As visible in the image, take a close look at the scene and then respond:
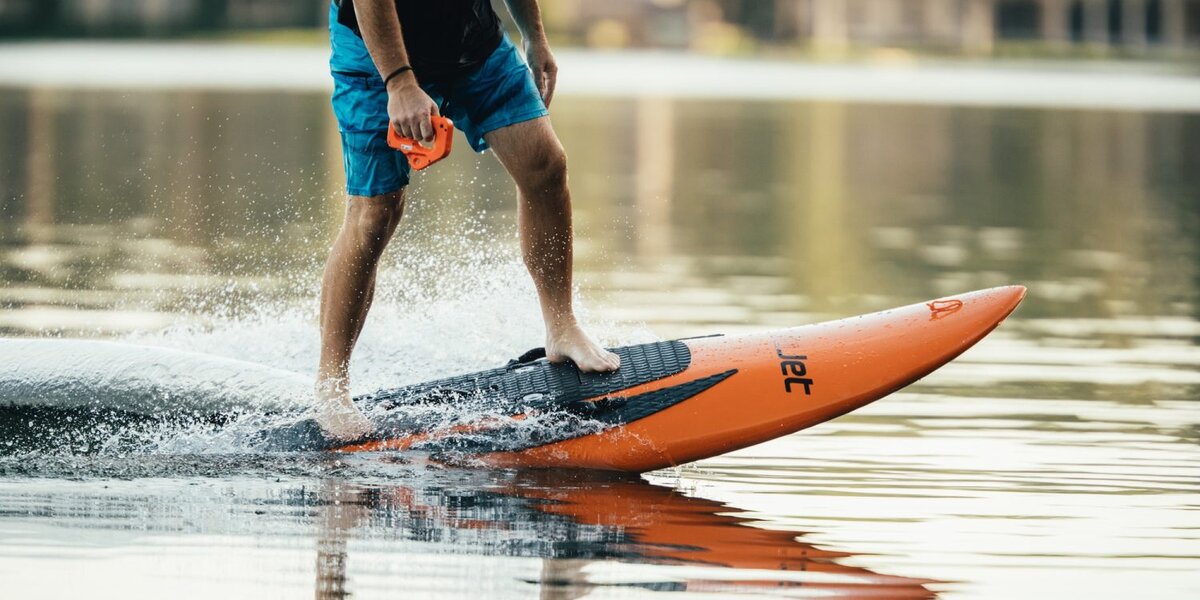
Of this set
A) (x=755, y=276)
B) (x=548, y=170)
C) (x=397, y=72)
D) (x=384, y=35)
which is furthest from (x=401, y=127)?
(x=755, y=276)

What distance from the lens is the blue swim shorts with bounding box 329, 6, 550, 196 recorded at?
641 cm

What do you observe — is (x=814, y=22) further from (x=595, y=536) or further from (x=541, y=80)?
(x=595, y=536)

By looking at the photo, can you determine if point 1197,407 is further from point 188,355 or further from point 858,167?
point 858,167

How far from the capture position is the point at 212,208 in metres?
15.6

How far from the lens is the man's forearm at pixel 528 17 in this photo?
6996 mm

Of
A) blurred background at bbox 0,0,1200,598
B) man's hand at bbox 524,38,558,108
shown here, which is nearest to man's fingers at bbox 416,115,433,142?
man's hand at bbox 524,38,558,108

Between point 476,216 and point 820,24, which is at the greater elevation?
point 820,24

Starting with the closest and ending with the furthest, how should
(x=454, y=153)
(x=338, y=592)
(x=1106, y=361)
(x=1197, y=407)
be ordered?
(x=338, y=592) → (x=1197, y=407) → (x=1106, y=361) → (x=454, y=153)

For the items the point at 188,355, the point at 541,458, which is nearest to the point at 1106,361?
the point at 541,458

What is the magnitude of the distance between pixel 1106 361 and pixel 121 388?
4.45m

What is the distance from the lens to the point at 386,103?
21.1ft

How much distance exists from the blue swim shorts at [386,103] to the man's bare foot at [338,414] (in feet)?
2.12

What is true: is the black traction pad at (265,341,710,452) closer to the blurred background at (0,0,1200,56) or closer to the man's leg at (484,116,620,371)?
the man's leg at (484,116,620,371)

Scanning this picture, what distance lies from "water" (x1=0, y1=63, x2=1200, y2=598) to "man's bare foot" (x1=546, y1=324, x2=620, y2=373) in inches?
15.7
